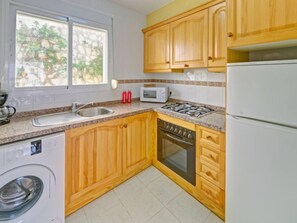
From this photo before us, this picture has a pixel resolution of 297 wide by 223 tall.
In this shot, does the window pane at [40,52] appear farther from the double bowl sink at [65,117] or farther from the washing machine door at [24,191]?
the washing machine door at [24,191]

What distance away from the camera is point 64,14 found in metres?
2.03

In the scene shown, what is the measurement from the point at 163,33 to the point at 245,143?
75.6 inches

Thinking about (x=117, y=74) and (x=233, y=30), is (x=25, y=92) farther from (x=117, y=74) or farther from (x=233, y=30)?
(x=233, y=30)

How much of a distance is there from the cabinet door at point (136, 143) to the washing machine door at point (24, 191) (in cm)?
91

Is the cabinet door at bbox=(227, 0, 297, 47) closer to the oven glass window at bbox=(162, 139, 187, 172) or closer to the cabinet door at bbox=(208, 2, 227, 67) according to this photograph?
the cabinet door at bbox=(208, 2, 227, 67)

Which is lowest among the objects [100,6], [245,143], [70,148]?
[70,148]

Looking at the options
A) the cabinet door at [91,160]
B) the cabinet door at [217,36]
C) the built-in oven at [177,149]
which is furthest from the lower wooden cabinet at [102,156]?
the cabinet door at [217,36]

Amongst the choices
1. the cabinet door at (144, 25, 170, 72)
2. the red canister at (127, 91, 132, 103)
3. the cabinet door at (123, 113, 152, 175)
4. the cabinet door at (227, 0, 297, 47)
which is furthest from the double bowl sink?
the cabinet door at (227, 0, 297, 47)

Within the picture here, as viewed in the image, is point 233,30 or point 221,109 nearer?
point 233,30

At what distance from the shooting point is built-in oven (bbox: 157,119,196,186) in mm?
1866

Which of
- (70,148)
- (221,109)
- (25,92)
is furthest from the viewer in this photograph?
(221,109)

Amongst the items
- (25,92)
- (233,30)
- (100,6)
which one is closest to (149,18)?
(100,6)

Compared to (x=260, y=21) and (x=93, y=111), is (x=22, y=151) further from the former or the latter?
(x=260, y=21)

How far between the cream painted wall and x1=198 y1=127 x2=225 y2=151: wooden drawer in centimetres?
155
